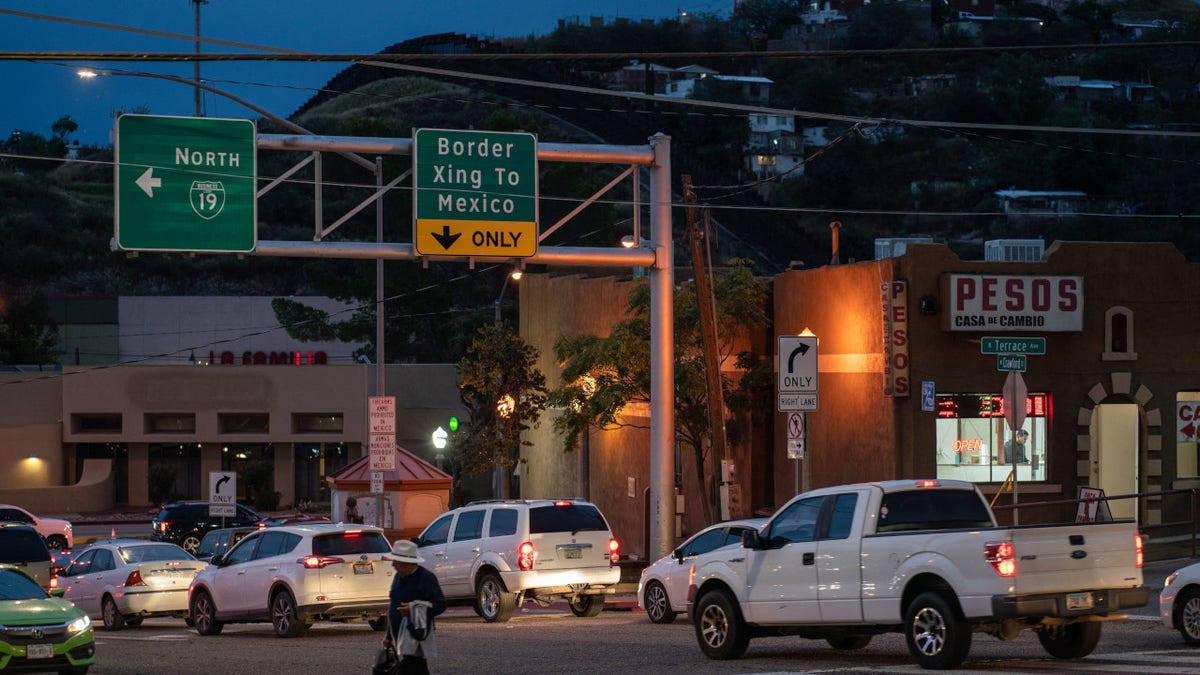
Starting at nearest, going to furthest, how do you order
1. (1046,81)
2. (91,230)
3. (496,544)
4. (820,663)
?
(820,663), (496,544), (91,230), (1046,81)

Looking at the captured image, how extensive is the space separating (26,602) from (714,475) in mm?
15355

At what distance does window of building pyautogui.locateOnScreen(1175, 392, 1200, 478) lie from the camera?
29375 mm

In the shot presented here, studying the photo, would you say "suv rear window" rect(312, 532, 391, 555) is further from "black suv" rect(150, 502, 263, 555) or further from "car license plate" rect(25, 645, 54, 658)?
"black suv" rect(150, 502, 263, 555)

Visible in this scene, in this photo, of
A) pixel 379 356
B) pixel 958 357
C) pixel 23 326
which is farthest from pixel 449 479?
pixel 23 326

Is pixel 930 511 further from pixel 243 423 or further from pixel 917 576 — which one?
pixel 243 423

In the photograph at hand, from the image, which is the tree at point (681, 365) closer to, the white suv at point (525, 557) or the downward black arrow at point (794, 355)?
the downward black arrow at point (794, 355)

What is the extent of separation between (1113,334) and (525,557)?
12.9 metres

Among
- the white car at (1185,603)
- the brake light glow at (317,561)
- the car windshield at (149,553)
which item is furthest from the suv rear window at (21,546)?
the white car at (1185,603)

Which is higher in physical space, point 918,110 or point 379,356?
point 918,110

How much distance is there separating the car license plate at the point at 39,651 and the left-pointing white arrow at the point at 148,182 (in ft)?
30.7

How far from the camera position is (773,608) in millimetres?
16281

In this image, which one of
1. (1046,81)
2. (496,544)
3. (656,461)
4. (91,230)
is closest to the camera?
(496,544)

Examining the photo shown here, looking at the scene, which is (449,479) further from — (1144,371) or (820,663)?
(820,663)

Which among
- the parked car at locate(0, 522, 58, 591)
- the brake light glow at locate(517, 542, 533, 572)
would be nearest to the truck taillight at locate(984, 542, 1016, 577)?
the brake light glow at locate(517, 542, 533, 572)
